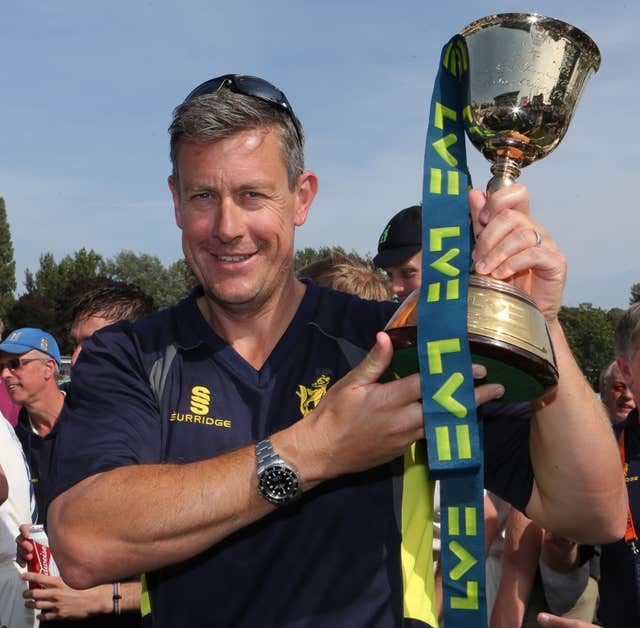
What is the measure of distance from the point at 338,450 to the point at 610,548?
2.21 metres

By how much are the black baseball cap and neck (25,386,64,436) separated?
8.69 feet

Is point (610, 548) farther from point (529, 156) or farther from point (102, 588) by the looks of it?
point (102, 588)

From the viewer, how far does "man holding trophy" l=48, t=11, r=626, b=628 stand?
2.00 metres

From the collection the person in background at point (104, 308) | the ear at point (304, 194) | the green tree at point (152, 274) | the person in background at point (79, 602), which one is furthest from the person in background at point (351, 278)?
the green tree at point (152, 274)

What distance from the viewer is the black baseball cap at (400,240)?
16.1 feet

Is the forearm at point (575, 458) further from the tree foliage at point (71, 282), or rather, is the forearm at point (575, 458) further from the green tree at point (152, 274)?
the green tree at point (152, 274)

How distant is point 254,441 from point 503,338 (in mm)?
827

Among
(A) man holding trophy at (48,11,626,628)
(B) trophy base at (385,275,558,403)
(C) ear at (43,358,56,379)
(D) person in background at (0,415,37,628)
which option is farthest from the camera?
(C) ear at (43,358,56,379)

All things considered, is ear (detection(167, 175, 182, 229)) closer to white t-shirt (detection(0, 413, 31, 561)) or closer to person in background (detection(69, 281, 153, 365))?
person in background (detection(69, 281, 153, 365))

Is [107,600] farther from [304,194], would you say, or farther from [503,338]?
[503,338]

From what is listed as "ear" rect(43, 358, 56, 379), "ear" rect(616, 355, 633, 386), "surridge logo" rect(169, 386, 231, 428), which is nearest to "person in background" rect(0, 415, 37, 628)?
"ear" rect(43, 358, 56, 379)

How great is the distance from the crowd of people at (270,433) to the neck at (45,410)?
12.4ft

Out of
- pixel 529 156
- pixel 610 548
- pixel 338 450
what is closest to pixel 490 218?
pixel 529 156

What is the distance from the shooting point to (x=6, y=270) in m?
67.2
